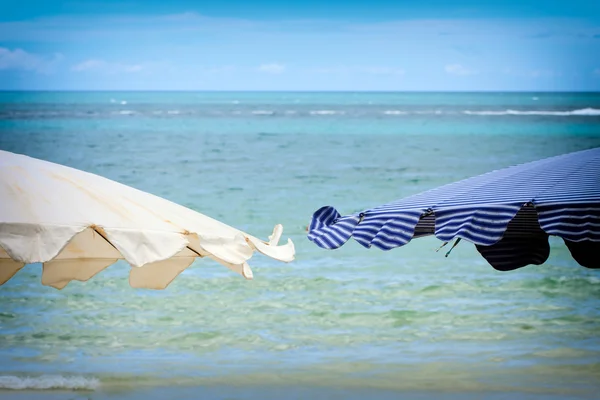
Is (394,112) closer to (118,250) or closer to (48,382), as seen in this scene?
(48,382)

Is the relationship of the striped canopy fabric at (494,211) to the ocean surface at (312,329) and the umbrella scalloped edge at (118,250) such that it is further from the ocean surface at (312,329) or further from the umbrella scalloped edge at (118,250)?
the ocean surface at (312,329)

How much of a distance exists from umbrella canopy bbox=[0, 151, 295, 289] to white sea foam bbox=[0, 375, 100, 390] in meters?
2.06

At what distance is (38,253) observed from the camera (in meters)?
3.70

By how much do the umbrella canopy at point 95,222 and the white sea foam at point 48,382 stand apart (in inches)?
81.3

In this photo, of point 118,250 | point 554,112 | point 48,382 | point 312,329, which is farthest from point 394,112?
point 118,250

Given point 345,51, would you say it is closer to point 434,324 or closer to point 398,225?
point 434,324

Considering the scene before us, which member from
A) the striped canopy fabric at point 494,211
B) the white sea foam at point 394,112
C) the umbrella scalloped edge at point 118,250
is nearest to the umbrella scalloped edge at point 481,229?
the striped canopy fabric at point 494,211

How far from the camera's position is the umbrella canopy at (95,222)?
147 inches

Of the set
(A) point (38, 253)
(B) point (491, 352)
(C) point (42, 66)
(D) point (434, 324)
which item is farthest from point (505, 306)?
(C) point (42, 66)

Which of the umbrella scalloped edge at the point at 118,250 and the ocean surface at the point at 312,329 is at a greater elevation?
the umbrella scalloped edge at the point at 118,250

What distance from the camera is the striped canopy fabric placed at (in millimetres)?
3459

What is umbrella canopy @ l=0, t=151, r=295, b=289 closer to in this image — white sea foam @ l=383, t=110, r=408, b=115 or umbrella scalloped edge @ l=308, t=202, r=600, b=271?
umbrella scalloped edge @ l=308, t=202, r=600, b=271

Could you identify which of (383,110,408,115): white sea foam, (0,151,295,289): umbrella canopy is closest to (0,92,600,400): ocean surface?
(0,151,295,289): umbrella canopy

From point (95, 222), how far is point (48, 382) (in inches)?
120
